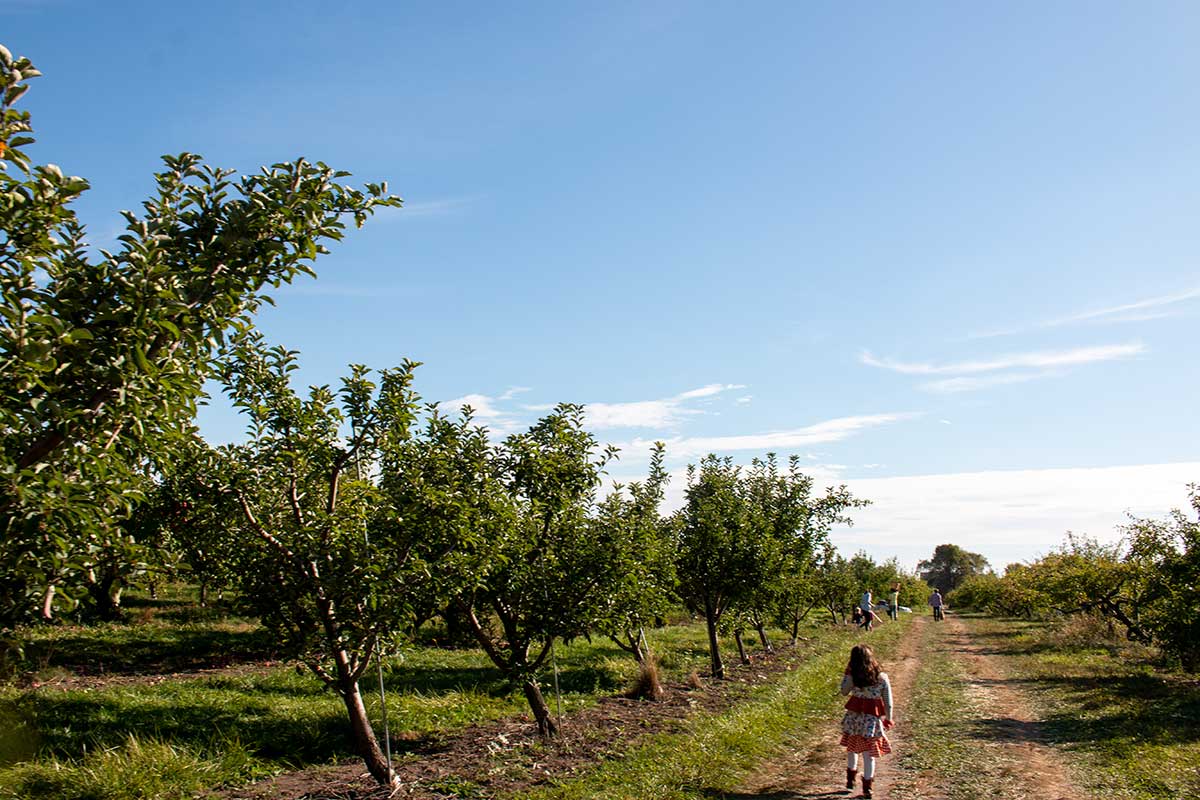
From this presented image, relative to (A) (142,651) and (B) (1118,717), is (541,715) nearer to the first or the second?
(B) (1118,717)

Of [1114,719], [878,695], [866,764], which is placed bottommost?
[1114,719]

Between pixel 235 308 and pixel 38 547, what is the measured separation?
1678 mm

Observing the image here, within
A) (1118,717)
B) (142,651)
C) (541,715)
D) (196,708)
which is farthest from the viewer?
(142,651)

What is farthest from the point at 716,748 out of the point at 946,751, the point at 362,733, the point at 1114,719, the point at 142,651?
the point at 142,651

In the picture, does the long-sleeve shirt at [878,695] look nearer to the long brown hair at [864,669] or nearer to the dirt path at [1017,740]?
the long brown hair at [864,669]

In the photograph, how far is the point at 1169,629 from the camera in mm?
19812

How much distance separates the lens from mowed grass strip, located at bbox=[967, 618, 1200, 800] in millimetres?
9740

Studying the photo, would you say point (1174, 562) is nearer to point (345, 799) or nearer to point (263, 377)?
point (345, 799)

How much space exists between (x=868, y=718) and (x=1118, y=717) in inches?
318

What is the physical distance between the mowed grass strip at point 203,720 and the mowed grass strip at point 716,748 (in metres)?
3.07

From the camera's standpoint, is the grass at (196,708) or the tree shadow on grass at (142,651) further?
the tree shadow on grass at (142,651)

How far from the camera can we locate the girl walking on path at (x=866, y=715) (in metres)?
9.32

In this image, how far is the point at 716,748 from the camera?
11289 mm

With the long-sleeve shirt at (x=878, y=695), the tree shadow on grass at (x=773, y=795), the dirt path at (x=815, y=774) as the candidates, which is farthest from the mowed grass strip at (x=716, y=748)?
the long-sleeve shirt at (x=878, y=695)
